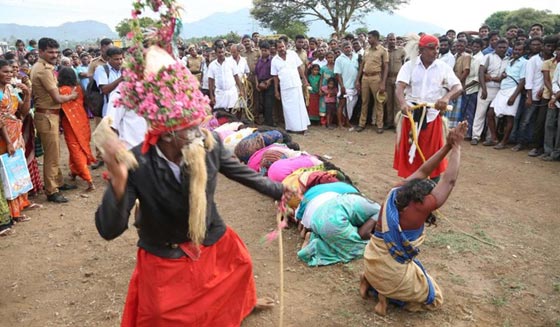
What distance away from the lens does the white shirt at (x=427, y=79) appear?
467 centimetres

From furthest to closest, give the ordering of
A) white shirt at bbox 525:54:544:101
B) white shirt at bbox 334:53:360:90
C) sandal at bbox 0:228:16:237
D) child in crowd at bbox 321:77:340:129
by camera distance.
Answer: child in crowd at bbox 321:77:340:129
white shirt at bbox 334:53:360:90
white shirt at bbox 525:54:544:101
sandal at bbox 0:228:16:237

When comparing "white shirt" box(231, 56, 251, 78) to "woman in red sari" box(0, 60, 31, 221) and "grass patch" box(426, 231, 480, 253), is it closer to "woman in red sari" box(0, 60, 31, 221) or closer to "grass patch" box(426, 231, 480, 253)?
"woman in red sari" box(0, 60, 31, 221)

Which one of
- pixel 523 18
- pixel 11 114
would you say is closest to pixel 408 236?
pixel 11 114

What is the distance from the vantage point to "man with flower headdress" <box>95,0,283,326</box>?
6.64 ft

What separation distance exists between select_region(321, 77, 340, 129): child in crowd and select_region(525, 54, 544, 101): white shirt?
3.80m

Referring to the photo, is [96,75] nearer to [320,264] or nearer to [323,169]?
[323,169]

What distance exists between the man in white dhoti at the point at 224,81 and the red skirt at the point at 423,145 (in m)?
5.09

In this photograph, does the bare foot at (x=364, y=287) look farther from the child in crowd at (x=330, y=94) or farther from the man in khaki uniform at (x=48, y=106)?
the child in crowd at (x=330, y=94)

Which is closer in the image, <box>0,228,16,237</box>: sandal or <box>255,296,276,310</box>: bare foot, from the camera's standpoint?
<box>255,296,276,310</box>: bare foot

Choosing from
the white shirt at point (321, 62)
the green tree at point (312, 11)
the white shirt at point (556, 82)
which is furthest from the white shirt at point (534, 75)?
the green tree at point (312, 11)

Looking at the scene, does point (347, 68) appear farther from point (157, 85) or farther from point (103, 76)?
point (157, 85)

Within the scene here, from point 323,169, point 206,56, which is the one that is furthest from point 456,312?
point 206,56

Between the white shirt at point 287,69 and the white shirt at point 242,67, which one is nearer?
the white shirt at point 287,69

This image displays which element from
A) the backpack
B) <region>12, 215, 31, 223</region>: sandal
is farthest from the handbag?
the backpack
